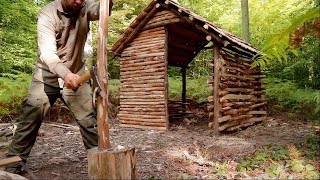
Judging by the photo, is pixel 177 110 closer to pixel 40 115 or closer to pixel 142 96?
pixel 142 96

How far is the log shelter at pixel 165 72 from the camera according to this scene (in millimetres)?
7973

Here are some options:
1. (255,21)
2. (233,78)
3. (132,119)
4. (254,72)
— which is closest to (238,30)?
(255,21)

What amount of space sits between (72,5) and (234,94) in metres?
6.10

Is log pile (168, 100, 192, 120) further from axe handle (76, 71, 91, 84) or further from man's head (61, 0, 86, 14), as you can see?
axe handle (76, 71, 91, 84)

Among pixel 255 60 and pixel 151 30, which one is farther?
pixel 151 30

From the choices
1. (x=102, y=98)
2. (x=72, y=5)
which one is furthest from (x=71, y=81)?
(x=72, y=5)

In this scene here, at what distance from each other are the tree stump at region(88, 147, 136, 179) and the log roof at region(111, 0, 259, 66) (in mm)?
5196

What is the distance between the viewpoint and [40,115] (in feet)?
12.5

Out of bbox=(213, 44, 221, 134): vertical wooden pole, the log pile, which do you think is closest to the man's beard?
bbox=(213, 44, 221, 134): vertical wooden pole

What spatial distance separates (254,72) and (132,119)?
14.2 ft

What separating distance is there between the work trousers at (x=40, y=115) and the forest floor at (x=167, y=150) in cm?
41

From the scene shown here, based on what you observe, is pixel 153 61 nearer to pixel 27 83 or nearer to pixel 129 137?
pixel 129 137

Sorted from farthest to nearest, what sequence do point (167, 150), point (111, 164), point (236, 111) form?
point (236, 111)
point (167, 150)
point (111, 164)

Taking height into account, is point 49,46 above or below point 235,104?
above
